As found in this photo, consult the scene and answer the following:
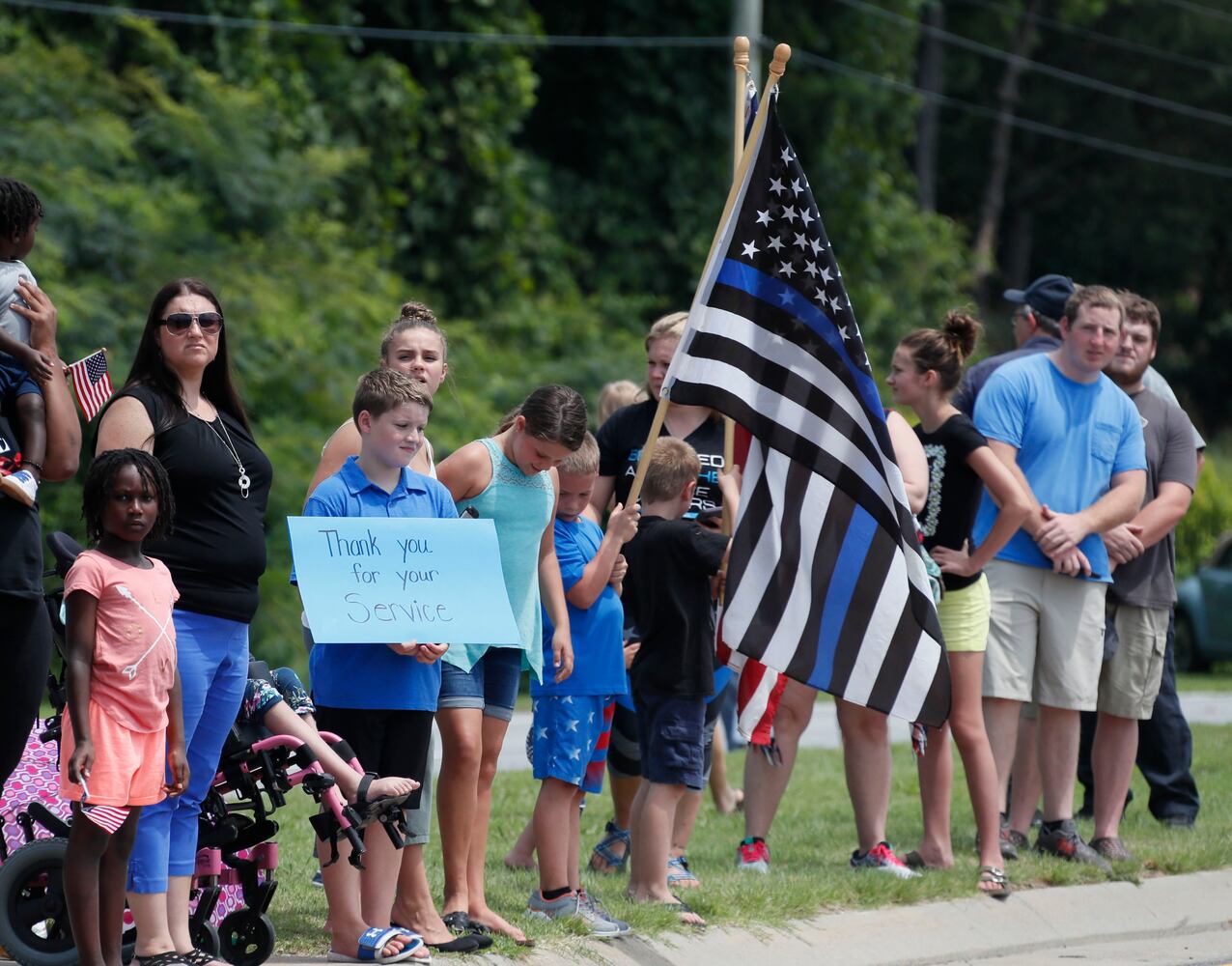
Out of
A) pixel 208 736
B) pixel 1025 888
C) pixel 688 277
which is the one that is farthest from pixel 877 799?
pixel 688 277

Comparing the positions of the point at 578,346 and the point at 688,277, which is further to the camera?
the point at 688,277

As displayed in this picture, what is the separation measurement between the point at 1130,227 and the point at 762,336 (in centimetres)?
3478

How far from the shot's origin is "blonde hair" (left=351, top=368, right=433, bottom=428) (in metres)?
5.67

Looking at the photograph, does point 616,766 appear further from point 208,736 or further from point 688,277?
point 688,277

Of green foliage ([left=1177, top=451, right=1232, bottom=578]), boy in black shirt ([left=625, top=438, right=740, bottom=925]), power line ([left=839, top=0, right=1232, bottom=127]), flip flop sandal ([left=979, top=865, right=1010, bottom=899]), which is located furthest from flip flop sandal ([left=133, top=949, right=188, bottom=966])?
power line ([left=839, top=0, right=1232, bottom=127])

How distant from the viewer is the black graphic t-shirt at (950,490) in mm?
7793

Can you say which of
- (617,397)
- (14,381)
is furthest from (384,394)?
(617,397)

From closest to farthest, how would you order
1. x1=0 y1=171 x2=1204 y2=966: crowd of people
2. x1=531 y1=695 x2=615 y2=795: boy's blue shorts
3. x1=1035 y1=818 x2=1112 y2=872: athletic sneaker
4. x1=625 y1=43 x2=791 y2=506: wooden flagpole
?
x1=0 y1=171 x2=1204 y2=966: crowd of people, x1=625 y1=43 x2=791 y2=506: wooden flagpole, x1=531 y1=695 x2=615 y2=795: boy's blue shorts, x1=1035 y1=818 x2=1112 y2=872: athletic sneaker

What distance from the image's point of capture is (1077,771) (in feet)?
31.6

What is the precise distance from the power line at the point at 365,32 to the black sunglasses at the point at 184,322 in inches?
495

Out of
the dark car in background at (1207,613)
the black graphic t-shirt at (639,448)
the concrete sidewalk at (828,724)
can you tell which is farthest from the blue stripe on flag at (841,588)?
the dark car in background at (1207,613)

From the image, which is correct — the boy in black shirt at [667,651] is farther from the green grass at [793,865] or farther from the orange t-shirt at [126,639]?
the orange t-shirt at [126,639]

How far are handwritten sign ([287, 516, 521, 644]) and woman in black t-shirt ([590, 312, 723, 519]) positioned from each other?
180 cm

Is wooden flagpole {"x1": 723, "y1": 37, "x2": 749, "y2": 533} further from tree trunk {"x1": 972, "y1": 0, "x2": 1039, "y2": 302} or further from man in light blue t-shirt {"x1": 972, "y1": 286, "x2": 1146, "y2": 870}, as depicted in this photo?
tree trunk {"x1": 972, "y1": 0, "x2": 1039, "y2": 302}
